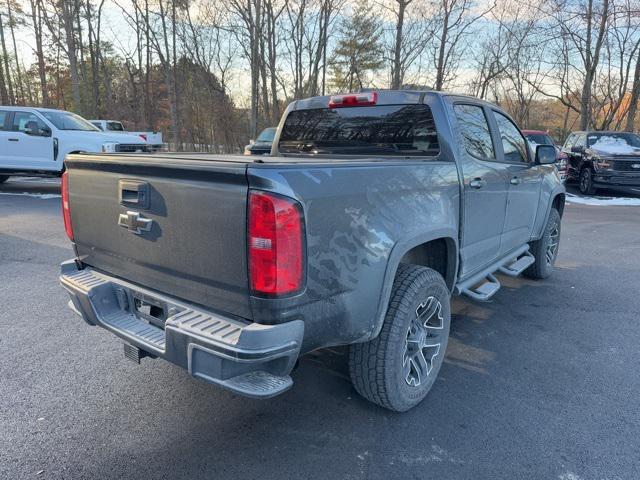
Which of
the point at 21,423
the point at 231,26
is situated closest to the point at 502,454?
the point at 21,423

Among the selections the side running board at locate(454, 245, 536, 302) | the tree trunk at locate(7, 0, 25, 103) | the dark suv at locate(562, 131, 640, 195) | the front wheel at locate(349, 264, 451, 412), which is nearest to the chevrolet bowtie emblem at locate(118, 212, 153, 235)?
the front wheel at locate(349, 264, 451, 412)

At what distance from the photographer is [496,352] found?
359 centimetres

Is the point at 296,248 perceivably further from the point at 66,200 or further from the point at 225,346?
the point at 66,200

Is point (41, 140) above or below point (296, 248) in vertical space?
above

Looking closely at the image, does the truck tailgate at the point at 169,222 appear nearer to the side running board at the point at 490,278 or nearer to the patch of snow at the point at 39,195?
the side running board at the point at 490,278

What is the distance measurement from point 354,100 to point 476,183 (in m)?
1.17

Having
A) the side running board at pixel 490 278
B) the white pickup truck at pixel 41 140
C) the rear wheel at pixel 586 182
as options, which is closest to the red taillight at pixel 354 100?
the side running board at pixel 490 278

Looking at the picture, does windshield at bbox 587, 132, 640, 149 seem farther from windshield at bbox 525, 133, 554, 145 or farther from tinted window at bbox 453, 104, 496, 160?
tinted window at bbox 453, 104, 496, 160

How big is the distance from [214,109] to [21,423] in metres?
28.9

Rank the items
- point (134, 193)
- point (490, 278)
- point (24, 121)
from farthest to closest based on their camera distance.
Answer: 1. point (24, 121)
2. point (490, 278)
3. point (134, 193)

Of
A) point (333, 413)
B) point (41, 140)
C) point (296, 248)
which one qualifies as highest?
point (41, 140)

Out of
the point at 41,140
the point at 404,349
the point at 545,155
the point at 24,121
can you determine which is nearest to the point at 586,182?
the point at 545,155

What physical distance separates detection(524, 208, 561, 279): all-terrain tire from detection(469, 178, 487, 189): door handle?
7.16 feet

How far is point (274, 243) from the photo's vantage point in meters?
1.91
